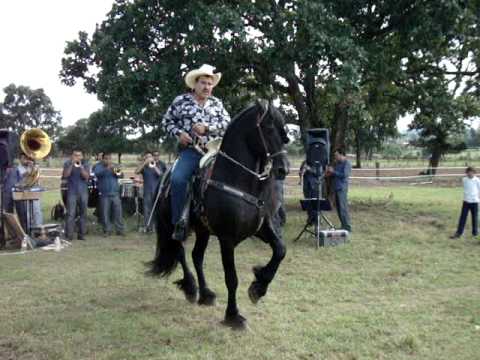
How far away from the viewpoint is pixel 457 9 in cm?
1070

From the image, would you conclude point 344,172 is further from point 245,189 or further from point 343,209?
point 245,189

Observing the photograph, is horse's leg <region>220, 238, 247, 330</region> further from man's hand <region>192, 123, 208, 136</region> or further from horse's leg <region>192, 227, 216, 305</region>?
man's hand <region>192, 123, 208, 136</region>

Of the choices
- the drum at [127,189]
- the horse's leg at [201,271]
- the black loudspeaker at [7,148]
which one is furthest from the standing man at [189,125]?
the drum at [127,189]

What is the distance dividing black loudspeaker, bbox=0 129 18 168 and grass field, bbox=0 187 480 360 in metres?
2.25

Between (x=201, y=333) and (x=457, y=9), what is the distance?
9724 millimetres

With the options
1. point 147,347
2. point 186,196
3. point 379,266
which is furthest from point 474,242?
point 147,347

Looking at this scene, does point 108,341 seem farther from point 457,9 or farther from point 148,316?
point 457,9

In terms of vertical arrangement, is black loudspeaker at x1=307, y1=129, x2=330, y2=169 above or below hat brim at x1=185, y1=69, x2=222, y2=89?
below

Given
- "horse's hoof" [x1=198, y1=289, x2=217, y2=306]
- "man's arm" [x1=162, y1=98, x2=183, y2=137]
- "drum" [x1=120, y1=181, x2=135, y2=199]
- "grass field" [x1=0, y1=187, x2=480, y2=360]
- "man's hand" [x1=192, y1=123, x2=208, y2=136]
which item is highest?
"man's arm" [x1=162, y1=98, x2=183, y2=137]

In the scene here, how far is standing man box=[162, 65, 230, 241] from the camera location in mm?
5590

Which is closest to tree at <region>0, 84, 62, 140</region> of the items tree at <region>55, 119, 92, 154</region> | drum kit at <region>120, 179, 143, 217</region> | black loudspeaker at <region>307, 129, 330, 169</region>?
tree at <region>55, 119, 92, 154</region>

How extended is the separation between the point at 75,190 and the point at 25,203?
3.94 ft

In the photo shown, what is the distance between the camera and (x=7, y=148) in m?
10.5

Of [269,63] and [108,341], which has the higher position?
[269,63]
